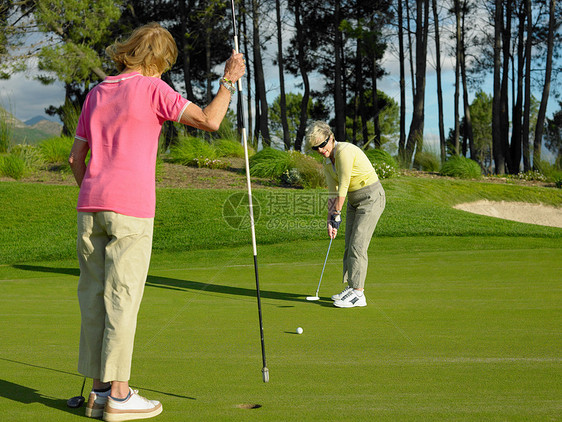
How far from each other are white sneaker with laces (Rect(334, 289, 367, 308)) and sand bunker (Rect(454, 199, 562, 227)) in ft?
37.3

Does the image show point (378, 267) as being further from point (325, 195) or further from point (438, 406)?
point (325, 195)

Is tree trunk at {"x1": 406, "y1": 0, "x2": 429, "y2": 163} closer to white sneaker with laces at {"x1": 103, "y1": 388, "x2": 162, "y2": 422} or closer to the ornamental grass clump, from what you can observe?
the ornamental grass clump

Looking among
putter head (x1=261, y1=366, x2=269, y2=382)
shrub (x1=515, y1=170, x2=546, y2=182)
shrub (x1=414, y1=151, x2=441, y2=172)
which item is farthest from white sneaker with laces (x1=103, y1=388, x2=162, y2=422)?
shrub (x1=515, y1=170, x2=546, y2=182)

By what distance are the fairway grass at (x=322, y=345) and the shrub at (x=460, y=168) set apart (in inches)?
450

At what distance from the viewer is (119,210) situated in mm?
2787

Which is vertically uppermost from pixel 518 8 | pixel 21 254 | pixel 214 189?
pixel 518 8

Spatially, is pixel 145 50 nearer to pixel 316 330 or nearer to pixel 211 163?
pixel 316 330

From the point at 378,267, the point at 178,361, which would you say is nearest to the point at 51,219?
the point at 378,267

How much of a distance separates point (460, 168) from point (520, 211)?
2962 millimetres

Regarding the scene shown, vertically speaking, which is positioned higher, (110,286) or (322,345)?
(110,286)

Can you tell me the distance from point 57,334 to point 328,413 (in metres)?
2.60

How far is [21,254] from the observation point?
10.1 meters

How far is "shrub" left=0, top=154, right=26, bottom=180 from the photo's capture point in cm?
1477

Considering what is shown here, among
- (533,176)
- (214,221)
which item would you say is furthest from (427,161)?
(214,221)
